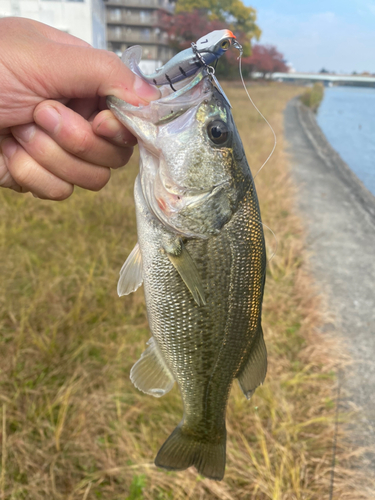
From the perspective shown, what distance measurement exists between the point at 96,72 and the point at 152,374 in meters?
1.38

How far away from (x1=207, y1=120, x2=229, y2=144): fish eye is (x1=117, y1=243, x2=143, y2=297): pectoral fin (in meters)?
0.61

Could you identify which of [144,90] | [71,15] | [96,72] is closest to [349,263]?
[144,90]

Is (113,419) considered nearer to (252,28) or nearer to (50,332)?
(50,332)

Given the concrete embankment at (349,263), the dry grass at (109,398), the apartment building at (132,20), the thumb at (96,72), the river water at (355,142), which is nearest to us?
the thumb at (96,72)

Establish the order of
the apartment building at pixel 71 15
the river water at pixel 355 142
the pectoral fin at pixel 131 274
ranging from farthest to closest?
1. the apartment building at pixel 71 15
2. the river water at pixel 355 142
3. the pectoral fin at pixel 131 274

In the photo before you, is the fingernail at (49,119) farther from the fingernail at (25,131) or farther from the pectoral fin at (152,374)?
the pectoral fin at (152,374)

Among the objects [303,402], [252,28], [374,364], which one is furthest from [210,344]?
[252,28]

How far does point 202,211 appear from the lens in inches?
56.3

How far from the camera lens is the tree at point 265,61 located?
3291 centimetres

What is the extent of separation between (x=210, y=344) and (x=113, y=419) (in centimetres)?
178

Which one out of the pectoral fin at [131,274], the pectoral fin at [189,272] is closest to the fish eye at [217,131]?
the pectoral fin at [189,272]

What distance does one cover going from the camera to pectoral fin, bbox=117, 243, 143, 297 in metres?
1.56

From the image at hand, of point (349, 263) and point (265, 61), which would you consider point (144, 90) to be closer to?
point (349, 263)

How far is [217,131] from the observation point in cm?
139
